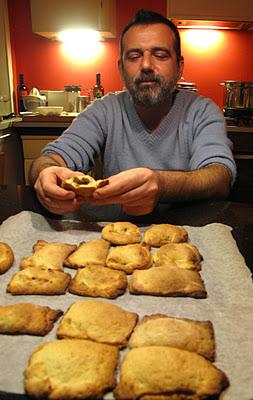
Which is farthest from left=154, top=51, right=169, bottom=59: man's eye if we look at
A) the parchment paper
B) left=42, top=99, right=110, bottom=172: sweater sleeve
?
the parchment paper

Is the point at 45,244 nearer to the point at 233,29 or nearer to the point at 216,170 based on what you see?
the point at 216,170

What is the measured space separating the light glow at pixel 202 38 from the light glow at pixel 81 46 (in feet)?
2.67

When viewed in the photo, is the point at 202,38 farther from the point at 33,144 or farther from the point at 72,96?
the point at 33,144

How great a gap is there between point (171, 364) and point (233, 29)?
348 centimetres

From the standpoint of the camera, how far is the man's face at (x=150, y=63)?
163 cm

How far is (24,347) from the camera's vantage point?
0.71 meters

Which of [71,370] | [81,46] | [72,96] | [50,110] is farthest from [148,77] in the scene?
[81,46]

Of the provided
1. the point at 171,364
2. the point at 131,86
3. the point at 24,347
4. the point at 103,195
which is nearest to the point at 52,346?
the point at 24,347

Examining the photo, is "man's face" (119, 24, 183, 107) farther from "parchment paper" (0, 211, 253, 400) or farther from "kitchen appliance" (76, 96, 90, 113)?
"kitchen appliance" (76, 96, 90, 113)

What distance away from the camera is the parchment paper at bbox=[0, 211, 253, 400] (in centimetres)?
64

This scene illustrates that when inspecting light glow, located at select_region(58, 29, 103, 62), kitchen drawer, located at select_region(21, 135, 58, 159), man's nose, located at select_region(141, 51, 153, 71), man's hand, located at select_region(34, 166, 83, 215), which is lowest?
kitchen drawer, located at select_region(21, 135, 58, 159)

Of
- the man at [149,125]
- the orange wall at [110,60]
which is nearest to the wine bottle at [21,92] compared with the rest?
the orange wall at [110,60]

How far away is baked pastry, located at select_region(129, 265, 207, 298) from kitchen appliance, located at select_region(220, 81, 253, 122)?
2282 millimetres

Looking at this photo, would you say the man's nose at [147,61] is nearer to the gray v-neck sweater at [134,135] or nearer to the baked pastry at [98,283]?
the gray v-neck sweater at [134,135]
